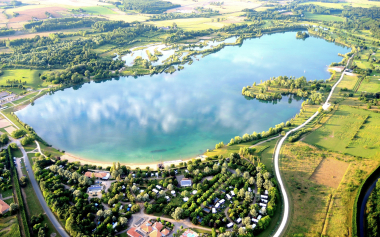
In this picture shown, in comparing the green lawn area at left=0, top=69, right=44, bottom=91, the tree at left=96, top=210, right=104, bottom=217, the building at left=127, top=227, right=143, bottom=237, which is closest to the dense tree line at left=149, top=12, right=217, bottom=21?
the green lawn area at left=0, top=69, right=44, bottom=91

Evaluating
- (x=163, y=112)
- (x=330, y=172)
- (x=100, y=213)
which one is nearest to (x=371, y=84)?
(x=330, y=172)

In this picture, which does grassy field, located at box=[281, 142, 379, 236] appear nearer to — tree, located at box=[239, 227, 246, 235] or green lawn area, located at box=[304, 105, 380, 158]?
green lawn area, located at box=[304, 105, 380, 158]

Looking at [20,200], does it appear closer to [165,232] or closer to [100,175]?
[100,175]

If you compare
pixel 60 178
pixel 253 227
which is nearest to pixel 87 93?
pixel 60 178

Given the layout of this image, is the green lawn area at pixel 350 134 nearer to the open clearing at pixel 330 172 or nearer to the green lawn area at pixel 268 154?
the open clearing at pixel 330 172

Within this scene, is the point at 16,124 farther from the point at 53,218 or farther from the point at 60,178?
the point at 53,218

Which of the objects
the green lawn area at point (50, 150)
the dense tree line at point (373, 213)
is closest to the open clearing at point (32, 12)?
the green lawn area at point (50, 150)
